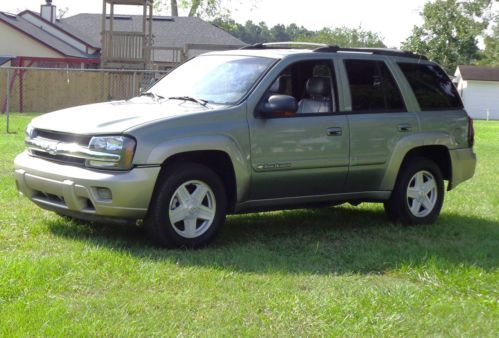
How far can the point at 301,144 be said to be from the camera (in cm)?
771

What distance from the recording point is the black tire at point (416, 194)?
8.66m

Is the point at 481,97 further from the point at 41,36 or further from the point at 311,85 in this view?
the point at 311,85

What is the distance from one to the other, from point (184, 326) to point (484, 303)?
85.5 inches

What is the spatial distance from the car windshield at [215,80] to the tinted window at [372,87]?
3.18 feet

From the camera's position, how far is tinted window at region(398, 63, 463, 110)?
29.2 feet

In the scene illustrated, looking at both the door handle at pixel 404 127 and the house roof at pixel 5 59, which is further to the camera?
the house roof at pixel 5 59

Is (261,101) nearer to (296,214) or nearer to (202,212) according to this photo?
(202,212)

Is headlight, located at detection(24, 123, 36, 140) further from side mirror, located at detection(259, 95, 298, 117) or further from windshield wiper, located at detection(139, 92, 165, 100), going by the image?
side mirror, located at detection(259, 95, 298, 117)

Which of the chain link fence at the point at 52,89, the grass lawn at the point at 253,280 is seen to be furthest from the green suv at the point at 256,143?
the chain link fence at the point at 52,89

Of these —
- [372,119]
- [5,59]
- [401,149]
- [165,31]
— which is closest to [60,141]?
[372,119]

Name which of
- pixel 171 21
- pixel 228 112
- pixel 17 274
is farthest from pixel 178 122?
pixel 171 21

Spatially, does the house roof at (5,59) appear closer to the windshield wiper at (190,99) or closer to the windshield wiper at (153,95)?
the windshield wiper at (153,95)

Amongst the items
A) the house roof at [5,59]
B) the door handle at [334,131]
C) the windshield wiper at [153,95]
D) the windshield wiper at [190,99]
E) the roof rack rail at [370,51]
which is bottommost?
the house roof at [5,59]

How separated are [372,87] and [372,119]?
0.42 m
